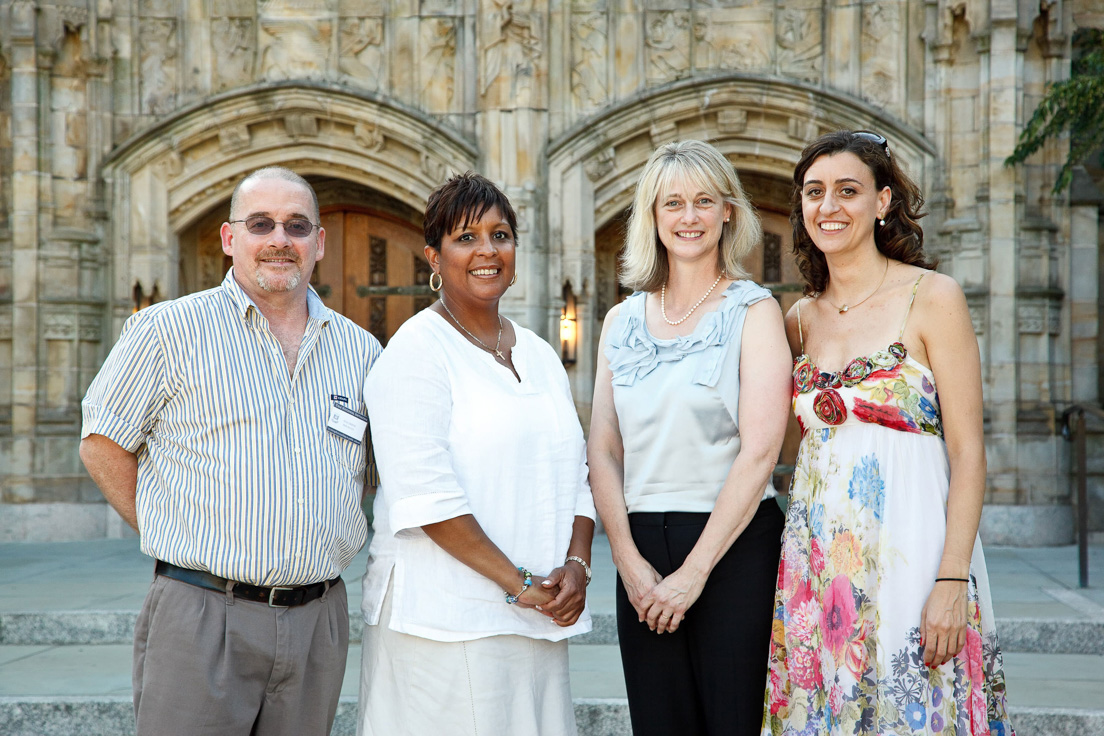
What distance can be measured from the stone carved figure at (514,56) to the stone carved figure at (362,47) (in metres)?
0.91

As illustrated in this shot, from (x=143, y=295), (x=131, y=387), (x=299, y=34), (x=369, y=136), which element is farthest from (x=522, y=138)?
(x=131, y=387)

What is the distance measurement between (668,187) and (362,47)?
Answer: 20.2ft

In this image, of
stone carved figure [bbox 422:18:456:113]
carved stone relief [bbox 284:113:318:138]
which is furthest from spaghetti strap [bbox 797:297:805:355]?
carved stone relief [bbox 284:113:318:138]

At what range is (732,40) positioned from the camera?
7746 millimetres

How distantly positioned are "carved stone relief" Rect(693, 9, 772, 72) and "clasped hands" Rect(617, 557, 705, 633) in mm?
6120

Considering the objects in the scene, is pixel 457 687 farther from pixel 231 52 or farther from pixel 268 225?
pixel 231 52

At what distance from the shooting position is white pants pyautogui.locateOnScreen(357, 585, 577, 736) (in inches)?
87.2

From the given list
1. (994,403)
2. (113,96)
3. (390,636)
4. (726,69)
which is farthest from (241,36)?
(390,636)

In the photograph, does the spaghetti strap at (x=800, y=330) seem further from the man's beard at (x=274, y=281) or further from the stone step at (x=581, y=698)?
the stone step at (x=581, y=698)

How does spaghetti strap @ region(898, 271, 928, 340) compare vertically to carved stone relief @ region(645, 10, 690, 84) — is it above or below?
below

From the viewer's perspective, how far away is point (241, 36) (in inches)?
316

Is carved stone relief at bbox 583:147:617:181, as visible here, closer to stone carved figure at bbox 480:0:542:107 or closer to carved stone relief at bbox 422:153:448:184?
stone carved figure at bbox 480:0:542:107

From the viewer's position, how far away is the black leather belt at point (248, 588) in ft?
7.45

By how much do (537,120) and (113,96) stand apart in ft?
11.1
